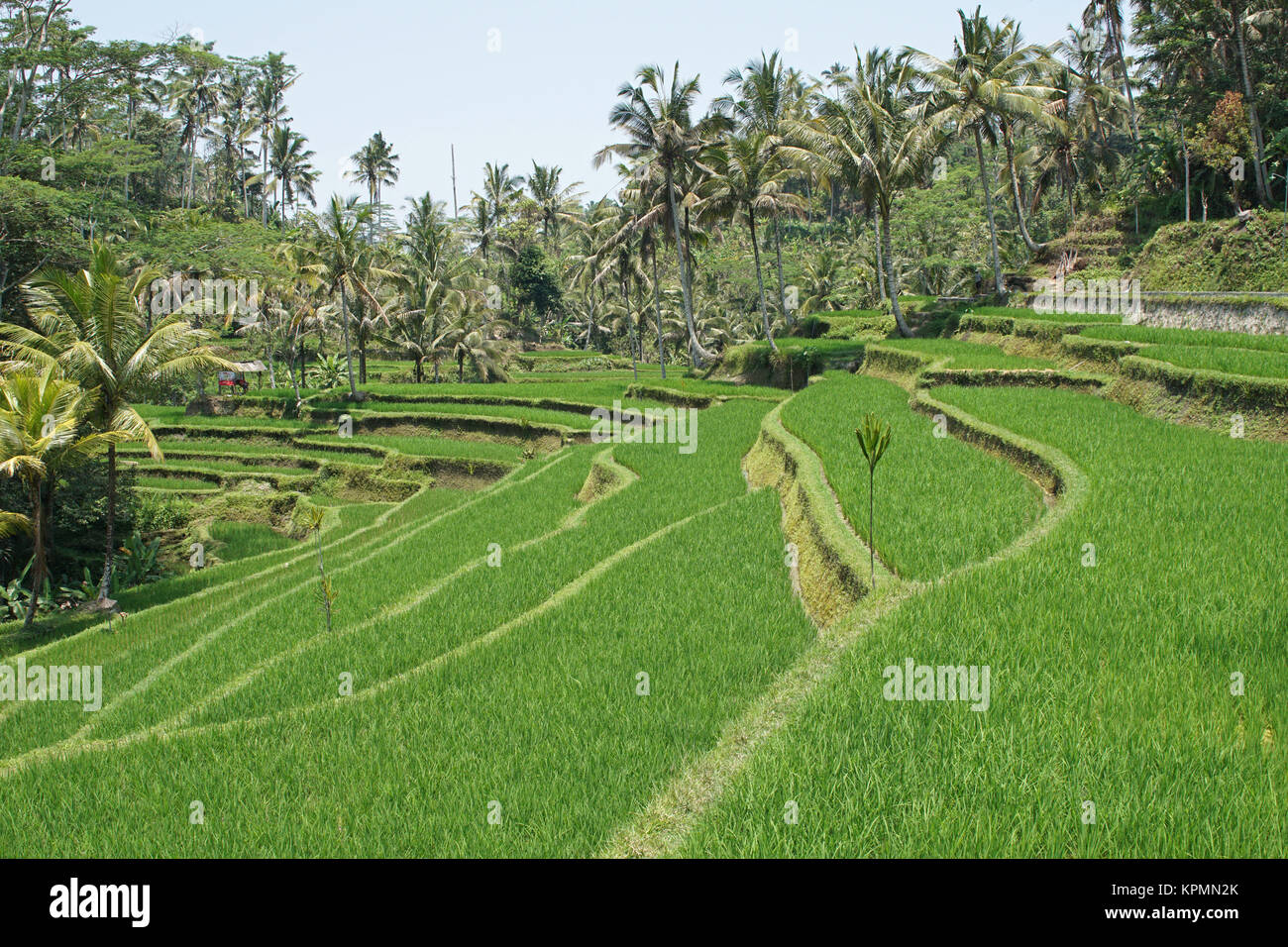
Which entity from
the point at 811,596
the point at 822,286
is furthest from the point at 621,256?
the point at 811,596

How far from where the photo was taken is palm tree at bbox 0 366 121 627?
12.2 metres

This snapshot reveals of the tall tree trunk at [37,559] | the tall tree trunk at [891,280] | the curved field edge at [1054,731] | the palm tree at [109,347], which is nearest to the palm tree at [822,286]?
the tall tree trunk at [891,280]

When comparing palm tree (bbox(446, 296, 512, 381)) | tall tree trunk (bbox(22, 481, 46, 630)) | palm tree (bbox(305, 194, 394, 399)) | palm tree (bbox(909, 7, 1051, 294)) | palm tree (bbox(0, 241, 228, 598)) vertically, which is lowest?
tall tree trunk (bbox(22, 481, 46, 630))

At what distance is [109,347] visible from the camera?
549 inches

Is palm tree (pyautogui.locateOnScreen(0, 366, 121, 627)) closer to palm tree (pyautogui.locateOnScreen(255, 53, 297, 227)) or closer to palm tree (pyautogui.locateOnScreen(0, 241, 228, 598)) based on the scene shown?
palm tree (pyautogui.locateOnScreen(0, 241, 228, 598))

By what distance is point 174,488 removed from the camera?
21141 millimetres

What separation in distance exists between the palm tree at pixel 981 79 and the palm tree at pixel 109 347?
66.9ft

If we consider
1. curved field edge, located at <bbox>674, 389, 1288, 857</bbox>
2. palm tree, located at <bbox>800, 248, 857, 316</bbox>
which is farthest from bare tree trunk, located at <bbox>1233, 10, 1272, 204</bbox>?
curved field edge, located at <bbox>674, 389, 1288, 857</bbox>

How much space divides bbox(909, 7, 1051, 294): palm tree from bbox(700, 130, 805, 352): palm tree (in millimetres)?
5046

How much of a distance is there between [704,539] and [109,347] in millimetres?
11270

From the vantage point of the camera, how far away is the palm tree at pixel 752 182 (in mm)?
26438

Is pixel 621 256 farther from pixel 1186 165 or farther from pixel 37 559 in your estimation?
pixel 37 559
